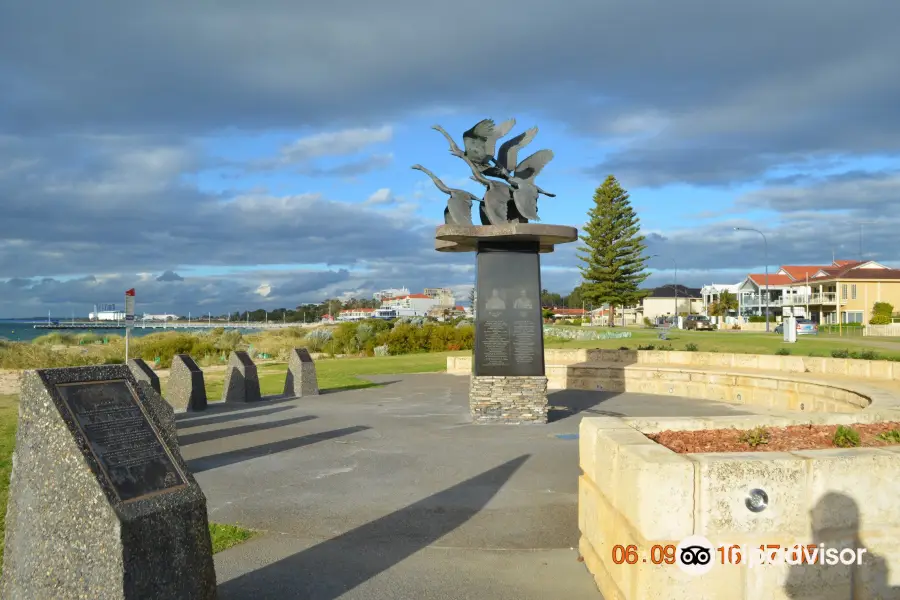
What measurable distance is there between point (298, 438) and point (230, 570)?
6202 mm

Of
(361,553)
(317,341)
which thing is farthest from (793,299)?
(361,553)

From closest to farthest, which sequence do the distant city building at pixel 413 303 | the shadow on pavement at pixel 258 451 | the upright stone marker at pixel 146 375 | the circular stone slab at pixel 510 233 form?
the shadow on pavement at pixel 258 451
the circular stone slab at pixel 510 233
the upright stone marker at pixel 146 375
the distant city building at pixel 413 303

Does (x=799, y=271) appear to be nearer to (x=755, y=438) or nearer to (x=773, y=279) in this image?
(x=773, y=279)

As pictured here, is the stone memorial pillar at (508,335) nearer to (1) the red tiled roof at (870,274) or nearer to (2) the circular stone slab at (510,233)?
(2) the circular stone slab at (510,233)

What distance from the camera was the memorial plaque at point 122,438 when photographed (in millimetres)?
4074

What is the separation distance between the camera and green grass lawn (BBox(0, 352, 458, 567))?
6488mm

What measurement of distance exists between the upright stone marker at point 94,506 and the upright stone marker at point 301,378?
13362mm

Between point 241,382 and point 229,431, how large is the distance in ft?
13.9

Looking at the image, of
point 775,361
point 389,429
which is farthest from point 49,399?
point 775,361

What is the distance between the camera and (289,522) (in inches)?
272

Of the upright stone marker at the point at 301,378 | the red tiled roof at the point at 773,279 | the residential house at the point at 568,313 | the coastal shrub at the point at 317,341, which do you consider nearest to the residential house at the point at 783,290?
the red tiled roof at the point at 773,279

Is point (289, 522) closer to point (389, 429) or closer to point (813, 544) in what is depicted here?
point (813, 544)

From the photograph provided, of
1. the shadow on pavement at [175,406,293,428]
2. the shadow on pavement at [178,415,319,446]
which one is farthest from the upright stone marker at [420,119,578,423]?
the shadow on pavement at [175,406,293,428]

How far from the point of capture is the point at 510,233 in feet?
41.2
